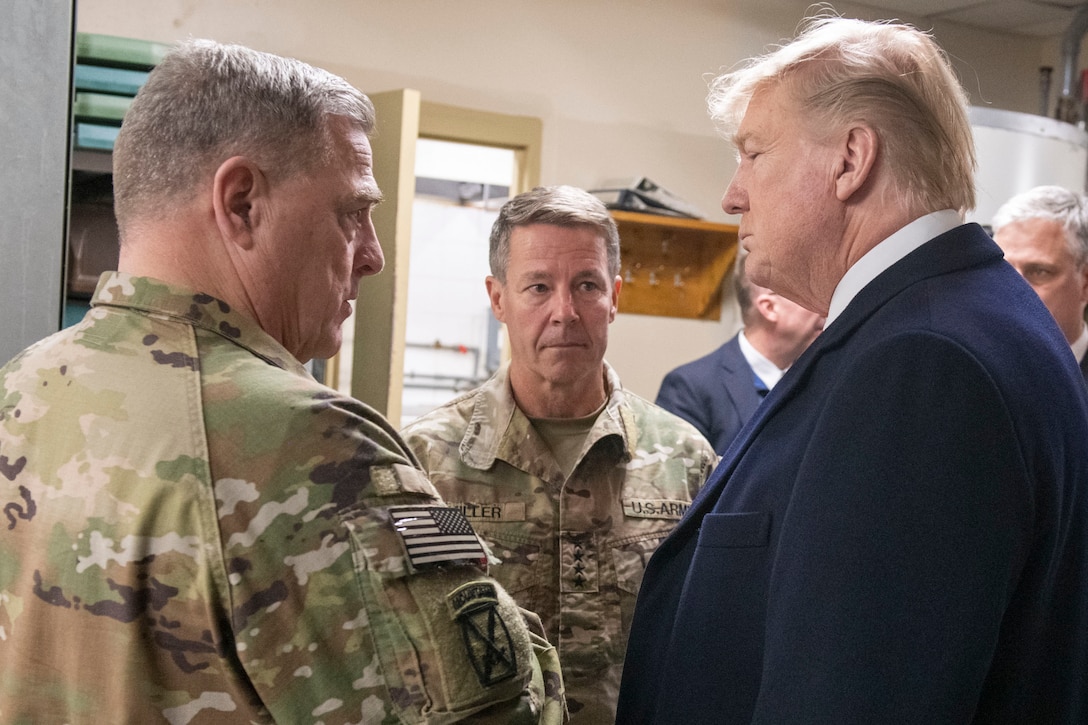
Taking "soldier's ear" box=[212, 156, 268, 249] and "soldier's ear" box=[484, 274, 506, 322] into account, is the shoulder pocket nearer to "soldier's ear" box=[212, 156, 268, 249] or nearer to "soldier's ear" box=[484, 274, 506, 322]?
"soldier's ear" box=[212, 156, 268, 249]

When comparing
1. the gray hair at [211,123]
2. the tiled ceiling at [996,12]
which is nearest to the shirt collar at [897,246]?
the gray hair at [211,123]

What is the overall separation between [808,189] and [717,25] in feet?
12.0

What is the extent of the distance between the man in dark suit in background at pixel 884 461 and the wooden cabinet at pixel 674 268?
124 inches

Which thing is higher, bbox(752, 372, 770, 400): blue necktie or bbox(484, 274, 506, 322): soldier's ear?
bbox(484, 274, 506, 322): soldier's ear

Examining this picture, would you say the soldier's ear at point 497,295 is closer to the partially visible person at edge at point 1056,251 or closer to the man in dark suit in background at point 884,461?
the man in dark suit in background at point 884,461

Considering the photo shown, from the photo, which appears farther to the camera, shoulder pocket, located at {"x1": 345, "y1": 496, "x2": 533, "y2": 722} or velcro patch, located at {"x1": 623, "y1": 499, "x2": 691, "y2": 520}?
velcro patch, located at {"x1": 623, "y1": 499, "x2": 691, "y2": 520}

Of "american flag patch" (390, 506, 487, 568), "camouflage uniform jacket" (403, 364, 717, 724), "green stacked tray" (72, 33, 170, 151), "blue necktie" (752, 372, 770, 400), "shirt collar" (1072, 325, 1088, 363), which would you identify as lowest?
"camouflage uniform jacket" (403, 364, 717, 724)

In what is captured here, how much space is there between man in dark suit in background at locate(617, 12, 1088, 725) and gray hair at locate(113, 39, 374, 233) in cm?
56

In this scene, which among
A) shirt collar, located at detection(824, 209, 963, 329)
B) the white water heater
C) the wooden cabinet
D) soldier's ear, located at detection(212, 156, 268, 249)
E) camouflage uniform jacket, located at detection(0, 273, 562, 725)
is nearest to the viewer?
camouflage uniform jacket, located at detection(0, 273, 562, 725)

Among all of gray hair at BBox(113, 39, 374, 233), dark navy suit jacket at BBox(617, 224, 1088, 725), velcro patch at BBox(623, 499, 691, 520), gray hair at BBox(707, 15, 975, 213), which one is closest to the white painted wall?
velcro patch at BBox(623, 499, 691, 520)

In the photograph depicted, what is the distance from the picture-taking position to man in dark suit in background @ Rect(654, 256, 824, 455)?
325cm

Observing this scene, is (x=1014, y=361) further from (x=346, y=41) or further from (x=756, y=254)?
(x=346, y=41)

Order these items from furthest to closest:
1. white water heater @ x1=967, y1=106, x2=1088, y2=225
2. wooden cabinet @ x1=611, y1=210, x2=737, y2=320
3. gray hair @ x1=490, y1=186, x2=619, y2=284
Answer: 1. wooden cabinet @ x1=611, y1=210, x2=737, y2=320
2. white water heater @ x1=967, y1=106, x2=1088, y2=225
3. gray hair @ x1=490, y1=186, x2=619, y2=284

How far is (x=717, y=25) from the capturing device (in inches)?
183
